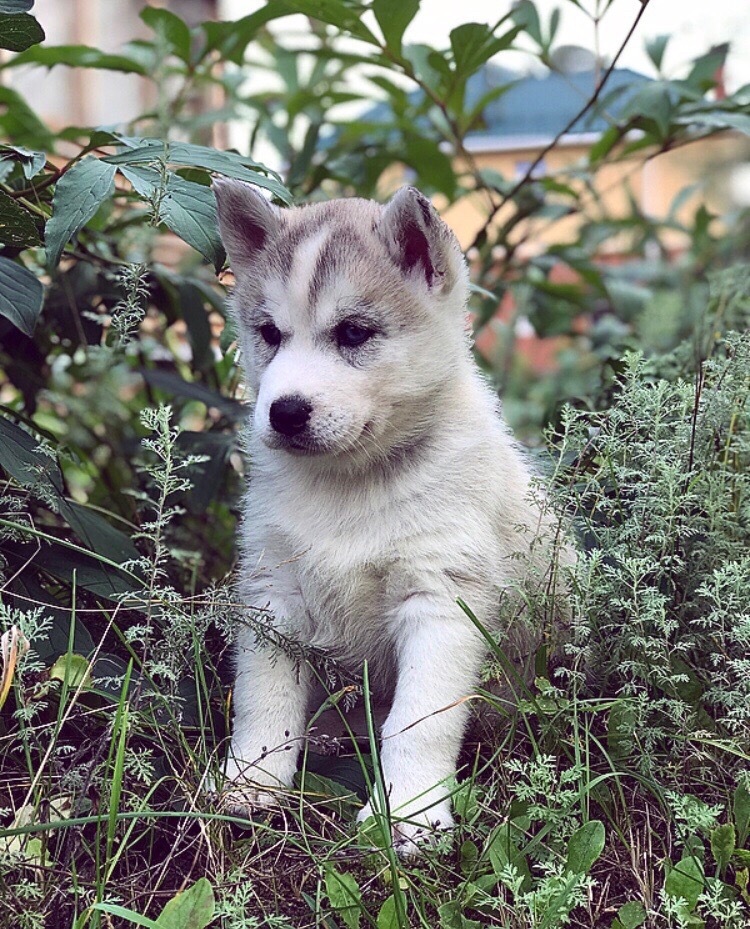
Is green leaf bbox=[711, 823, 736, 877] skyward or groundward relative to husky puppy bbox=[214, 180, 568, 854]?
groundward

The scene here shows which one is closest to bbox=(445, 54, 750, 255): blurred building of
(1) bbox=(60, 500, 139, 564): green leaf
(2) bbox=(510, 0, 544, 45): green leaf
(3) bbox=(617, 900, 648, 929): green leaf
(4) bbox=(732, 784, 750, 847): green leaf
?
(2) bbox=(510, 0, 544, 45): green leaf

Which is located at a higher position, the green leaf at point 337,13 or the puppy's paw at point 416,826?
the green leaf at point 337,13

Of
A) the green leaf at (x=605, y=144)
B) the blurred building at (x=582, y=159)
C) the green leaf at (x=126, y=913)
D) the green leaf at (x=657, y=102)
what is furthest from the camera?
the blurred building at (x=582, y=159)

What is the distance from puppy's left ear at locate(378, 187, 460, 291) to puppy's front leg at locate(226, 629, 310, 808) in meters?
→ 0.85

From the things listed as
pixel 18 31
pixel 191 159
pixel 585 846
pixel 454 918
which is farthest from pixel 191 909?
pixel 18 31

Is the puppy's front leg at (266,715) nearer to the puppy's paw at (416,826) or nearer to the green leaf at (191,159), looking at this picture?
the puppy's paw at (416,826)

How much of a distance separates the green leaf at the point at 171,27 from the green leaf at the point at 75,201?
1.39 m

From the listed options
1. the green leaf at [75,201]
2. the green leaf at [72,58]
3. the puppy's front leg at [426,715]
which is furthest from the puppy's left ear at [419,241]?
the green leaf at [72,58]

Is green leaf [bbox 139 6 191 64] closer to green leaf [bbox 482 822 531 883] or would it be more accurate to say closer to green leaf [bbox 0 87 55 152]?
green leaf [bbox 0 87 55 152]

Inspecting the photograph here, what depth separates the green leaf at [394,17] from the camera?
8.16 feet

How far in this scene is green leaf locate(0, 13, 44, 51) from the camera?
2008 mm

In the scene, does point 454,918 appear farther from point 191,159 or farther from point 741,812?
point 191,159

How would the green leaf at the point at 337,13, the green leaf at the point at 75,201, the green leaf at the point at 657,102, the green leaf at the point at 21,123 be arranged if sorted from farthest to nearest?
the green leaf at the point at 21,123 < the green leaf at the point at 657,102 < the green leaf at the point at 337,13 < the green leaf at the point at 75,201

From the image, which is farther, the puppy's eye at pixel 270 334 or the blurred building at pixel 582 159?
the blurred building at pixel 582 159
